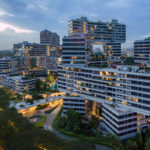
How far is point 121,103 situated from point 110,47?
81456mm

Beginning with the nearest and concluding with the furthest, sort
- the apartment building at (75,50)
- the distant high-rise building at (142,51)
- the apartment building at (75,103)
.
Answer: the apartment building at (75,103) < the apartment building at (75,50) < the distant high-rise building at (142,51)

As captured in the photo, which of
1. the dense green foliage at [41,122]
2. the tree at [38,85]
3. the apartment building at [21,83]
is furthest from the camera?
the tree at [38,85]

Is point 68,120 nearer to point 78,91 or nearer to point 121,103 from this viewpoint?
point 78,91

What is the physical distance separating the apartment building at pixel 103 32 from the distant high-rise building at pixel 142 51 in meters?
16.6

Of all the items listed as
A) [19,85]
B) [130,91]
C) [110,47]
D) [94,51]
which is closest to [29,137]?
[130,91]

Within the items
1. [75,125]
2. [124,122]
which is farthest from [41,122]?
[124,122]

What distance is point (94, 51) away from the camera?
11544cm

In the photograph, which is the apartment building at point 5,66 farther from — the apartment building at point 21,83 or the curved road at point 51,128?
the curved road at point 51,128

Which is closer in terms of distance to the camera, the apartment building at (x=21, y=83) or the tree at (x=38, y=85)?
the apartment building at (x=21, y=83)

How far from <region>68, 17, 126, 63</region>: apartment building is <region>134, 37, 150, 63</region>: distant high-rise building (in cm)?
1658

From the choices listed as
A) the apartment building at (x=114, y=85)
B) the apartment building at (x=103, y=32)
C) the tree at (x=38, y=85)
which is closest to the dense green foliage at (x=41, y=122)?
the apartment building at (x=114, y=85)

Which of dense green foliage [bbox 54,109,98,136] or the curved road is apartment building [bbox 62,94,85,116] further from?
dense green foliage [bbox 54,109,98,136]

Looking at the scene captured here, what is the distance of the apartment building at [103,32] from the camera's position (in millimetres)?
131500

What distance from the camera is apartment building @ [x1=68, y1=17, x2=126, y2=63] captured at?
5177 inches
